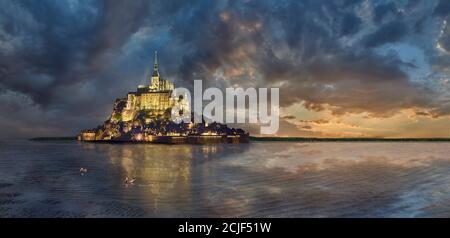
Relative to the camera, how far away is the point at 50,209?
680 inches

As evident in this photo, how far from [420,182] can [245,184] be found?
47.7 ft

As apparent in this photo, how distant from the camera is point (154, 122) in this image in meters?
159

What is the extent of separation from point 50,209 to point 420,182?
89.1 ft

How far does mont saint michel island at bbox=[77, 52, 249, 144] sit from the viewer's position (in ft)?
507

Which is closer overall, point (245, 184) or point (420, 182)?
point (245, 184)

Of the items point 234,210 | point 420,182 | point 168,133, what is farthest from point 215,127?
point 234,210

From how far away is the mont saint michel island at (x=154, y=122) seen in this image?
507 ft
